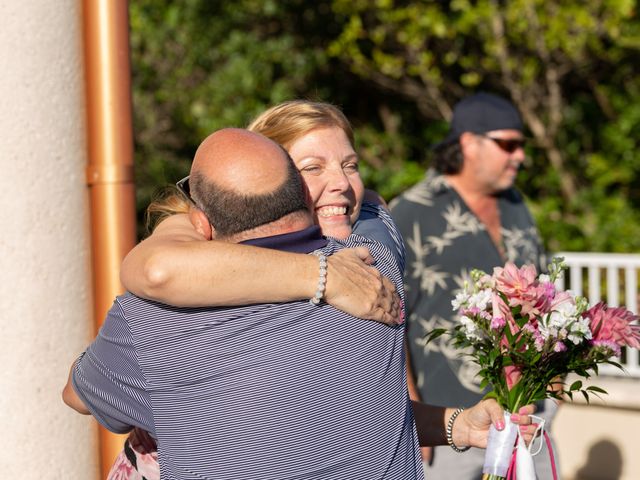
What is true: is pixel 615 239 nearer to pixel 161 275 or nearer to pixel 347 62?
pixel 347 62

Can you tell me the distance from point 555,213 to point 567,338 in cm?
597

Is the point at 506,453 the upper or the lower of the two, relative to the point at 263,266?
lower

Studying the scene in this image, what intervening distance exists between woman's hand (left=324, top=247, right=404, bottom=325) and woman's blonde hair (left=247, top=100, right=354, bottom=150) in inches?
21.7

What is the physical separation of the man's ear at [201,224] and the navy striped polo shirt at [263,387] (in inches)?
6.4

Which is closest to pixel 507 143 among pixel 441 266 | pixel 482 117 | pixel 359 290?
pixel 482 117

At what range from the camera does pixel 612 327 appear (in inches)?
102

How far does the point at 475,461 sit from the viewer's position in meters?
3.89

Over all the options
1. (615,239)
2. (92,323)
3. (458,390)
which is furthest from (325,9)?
(92,323)

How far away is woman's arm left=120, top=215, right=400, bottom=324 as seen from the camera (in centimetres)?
194

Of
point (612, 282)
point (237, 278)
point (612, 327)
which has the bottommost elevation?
point (612, 282)

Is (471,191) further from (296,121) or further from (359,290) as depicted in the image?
(359,290)

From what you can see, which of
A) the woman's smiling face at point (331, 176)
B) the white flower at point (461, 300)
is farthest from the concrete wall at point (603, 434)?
the woman's smiling face at point (331, 176)

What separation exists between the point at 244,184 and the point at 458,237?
2.29 metres

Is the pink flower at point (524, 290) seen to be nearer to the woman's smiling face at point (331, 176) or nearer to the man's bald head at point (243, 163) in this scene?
the woman's smiling face at point (331, 176)
